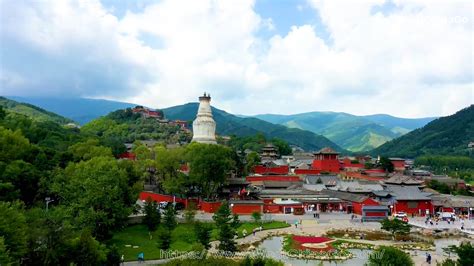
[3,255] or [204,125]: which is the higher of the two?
[204,125]

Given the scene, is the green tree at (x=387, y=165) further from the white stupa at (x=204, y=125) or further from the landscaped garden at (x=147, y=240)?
the landscaped garden at (x=147, y=240)

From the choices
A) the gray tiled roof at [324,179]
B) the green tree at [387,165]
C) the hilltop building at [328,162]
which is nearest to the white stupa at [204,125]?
the hilltop building at [328,162]

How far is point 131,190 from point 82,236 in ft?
40.1

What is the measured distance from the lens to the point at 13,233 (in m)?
19.6

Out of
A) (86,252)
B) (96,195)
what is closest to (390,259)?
(86,252)

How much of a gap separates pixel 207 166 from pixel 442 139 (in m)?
110

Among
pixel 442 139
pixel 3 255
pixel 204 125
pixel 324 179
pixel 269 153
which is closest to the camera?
pixel 3 255

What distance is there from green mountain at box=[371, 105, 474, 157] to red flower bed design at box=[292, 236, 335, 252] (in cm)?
9409

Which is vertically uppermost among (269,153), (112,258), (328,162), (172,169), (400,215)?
(269,153)

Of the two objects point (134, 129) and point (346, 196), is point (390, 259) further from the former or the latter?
point (134, 129)

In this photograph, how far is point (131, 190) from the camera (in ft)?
111

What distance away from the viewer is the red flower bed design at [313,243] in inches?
1248

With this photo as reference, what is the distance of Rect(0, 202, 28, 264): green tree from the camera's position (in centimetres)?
1930

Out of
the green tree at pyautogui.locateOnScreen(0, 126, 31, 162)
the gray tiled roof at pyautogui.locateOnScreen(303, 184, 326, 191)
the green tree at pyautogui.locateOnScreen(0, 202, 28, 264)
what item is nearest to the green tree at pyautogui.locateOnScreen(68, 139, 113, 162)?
the green tree at pyautogui.locateOnScreen(0, 126, 31, 162)
